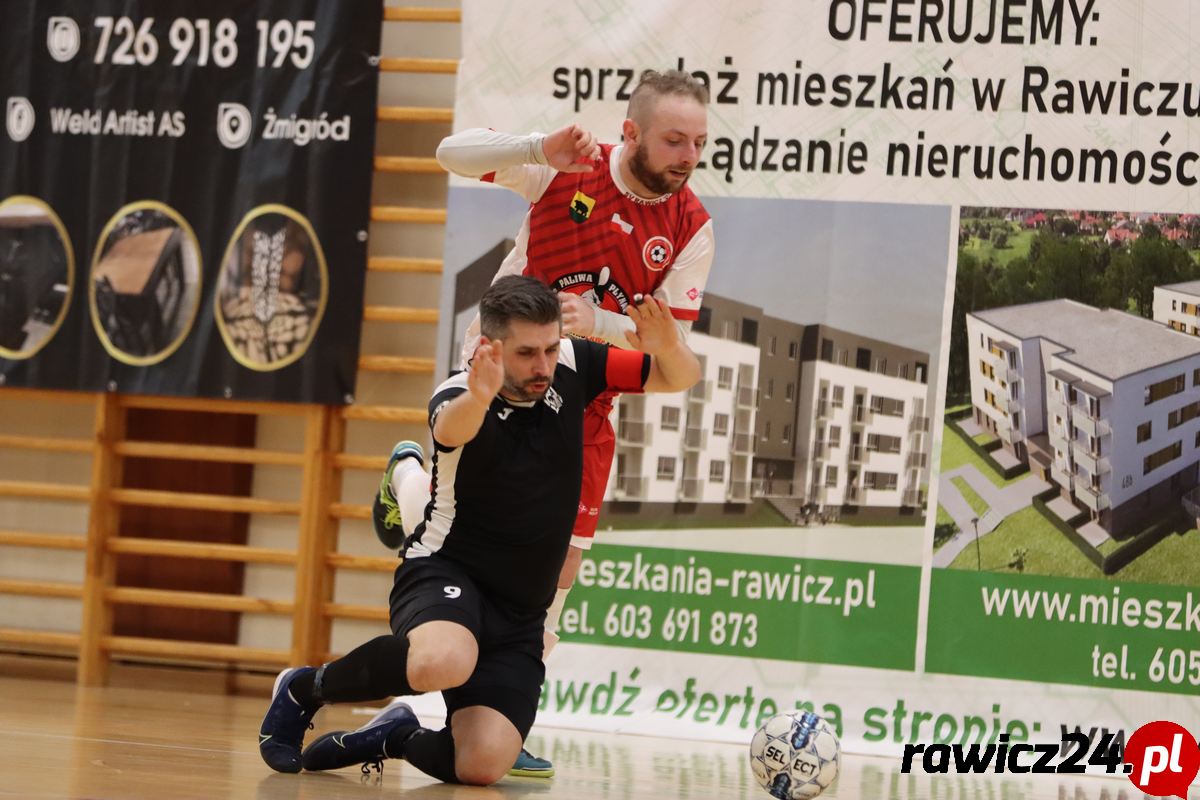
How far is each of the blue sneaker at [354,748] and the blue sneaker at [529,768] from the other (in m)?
0.38

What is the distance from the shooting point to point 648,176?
10.1 ft

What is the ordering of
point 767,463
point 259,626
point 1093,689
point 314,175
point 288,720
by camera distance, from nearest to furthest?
point 288,720 → point 1093,689 → point 767,463 → point 314,175 → point 259,626

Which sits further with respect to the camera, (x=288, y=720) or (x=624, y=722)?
(x=624, y=722)

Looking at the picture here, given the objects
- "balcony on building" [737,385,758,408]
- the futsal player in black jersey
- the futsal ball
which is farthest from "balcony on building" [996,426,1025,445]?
the futsal player in black jersey

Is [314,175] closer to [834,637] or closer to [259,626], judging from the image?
[259,626]

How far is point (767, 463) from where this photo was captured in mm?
4508

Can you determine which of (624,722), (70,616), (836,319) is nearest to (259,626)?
(70,616)

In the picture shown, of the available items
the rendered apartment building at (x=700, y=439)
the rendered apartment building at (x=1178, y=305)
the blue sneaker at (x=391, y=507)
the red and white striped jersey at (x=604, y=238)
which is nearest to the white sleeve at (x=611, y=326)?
the red and white striped jersey at (x=604, y=238)

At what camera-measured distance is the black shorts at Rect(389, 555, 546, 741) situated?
2.67 metres

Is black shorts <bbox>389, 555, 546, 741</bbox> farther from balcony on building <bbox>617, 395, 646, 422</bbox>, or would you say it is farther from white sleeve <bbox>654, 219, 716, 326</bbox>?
balcony on building <bbox>617, 395, 646, 422</bbox>

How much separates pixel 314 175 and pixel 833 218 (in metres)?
1.95

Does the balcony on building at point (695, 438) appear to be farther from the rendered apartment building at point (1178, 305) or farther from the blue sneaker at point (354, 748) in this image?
the blue sneaker at point (354, 748)

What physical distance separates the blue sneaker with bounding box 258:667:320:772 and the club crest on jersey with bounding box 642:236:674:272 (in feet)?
4.08
